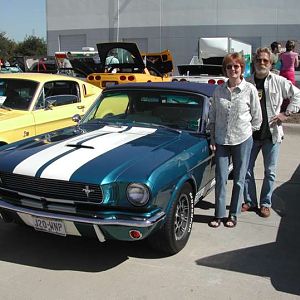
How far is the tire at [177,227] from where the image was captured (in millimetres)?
3793

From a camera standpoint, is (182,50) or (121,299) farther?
(182,50)

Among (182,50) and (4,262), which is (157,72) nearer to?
(4,262)

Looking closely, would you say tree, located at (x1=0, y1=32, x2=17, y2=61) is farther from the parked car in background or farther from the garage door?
the parked car in background

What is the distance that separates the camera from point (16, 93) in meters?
6.80

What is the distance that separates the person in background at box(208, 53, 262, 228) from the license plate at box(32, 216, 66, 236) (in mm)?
1727

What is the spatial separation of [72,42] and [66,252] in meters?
28.0

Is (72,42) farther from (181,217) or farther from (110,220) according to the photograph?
(110,220)

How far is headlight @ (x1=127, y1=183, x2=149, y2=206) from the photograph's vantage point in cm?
347

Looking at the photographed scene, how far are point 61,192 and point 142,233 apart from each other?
0.72 m

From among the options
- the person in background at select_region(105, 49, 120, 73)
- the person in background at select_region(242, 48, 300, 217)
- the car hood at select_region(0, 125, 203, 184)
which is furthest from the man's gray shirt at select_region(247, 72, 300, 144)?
the person in background at select_region(105, 49, 120, 73)

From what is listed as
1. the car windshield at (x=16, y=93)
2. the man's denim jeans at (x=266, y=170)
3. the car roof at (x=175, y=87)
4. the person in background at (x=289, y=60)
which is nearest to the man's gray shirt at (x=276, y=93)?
the man's denim jeans at (x=266, y=170)

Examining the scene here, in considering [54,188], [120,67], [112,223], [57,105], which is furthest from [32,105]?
[120,67]

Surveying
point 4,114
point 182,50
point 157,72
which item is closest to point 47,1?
point 182,50

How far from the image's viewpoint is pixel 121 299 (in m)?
3.32
